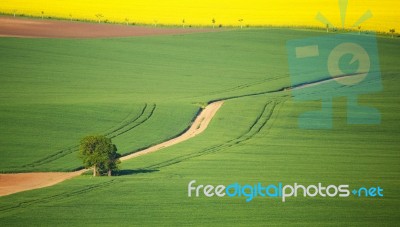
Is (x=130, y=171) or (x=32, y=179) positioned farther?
(x=130, y=171)

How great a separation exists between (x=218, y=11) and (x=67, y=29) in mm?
17260

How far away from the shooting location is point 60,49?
59281mm

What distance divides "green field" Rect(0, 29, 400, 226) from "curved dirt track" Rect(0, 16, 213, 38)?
4.22 feet

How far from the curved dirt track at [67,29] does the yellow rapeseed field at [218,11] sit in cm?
292

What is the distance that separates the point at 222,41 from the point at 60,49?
511 inches

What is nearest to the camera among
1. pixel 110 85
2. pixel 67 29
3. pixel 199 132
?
pixel 199 132

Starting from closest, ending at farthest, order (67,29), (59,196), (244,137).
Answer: (59,196) < (244,137) < (67,29)

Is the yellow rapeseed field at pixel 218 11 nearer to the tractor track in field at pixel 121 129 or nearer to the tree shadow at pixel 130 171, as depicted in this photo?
the tractor track in field at pixel 121 129

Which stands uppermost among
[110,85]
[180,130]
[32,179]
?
[110,85]

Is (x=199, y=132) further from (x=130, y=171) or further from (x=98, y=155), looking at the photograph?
(x=98, y=155)

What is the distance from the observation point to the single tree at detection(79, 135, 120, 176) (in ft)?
106

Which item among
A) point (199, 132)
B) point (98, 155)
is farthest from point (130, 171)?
point (199, 132)

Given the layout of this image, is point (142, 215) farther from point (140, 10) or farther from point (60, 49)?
point (140, 10)

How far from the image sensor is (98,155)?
106ft
